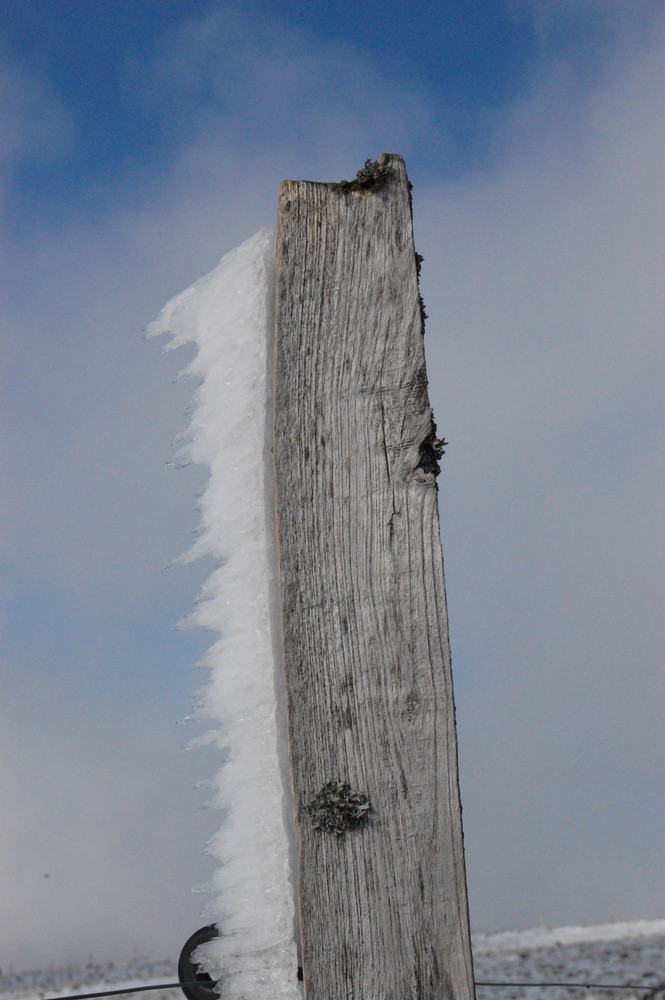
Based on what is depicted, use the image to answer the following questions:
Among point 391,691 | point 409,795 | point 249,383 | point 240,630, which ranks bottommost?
point 409,795

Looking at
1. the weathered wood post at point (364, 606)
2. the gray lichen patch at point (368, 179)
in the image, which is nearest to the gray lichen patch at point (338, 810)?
the weathered wood post at point (364, 606)

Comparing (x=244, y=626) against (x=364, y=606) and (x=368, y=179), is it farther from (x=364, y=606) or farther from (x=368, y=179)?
(x=368, y=179)

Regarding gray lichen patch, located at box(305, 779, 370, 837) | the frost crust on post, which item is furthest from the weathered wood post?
the frost crust on post

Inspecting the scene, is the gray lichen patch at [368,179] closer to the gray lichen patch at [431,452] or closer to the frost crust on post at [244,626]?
the frost crust on post at [244,626]

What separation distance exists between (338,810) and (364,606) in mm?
516

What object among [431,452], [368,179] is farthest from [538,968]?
[368,179]

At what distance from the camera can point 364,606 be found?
1.93 m

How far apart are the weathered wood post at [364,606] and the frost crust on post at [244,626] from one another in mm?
107

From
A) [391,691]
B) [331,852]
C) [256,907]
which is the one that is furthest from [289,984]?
[391,691]

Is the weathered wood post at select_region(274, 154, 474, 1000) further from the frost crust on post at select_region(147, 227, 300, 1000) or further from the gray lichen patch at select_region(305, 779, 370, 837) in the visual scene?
the frost crust on post at select_region(147, 227, 300, 1000)

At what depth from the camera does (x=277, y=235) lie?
2074 mm

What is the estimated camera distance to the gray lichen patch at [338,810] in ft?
6.07

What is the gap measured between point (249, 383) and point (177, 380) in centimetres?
25

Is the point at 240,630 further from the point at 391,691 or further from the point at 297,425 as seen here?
the point at 297,425
